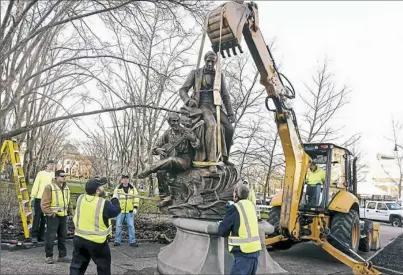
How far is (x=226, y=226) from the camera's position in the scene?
16.0 feet

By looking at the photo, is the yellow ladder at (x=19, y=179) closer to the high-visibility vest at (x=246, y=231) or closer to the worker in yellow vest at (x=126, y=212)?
the worker in yellow vest at (x=126, y=212)

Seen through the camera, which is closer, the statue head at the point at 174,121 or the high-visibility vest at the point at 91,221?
the high-visibility vest at the point at 91,221

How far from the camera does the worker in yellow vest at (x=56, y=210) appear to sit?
743cm

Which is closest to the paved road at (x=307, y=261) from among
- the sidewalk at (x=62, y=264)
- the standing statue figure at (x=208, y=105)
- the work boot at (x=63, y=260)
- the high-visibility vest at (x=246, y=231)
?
the sidewalk at (x=62, y=264)

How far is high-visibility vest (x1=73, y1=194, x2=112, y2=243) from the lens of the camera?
5.47m

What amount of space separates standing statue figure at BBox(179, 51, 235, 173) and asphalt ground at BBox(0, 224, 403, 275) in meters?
2.37

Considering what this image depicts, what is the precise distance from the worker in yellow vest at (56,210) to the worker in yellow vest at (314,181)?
18.0ft

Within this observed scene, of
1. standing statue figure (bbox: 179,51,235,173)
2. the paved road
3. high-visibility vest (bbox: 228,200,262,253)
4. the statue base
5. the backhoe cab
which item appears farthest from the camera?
the backhoe cab

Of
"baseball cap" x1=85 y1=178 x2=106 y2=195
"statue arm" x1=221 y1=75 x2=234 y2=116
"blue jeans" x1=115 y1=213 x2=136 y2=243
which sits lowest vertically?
"blue jeans" x1=115 y1=213 x2=136 y2=243

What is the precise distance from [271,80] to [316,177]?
305 cm

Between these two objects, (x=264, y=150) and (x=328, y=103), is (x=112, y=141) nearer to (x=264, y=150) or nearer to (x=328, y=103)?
(x=264, y=150)

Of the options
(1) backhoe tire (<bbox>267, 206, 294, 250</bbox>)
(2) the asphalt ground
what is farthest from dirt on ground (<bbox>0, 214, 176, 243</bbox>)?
Answer: (1) backhoe tire (<bbox>267, 206, 294, 250</bbox>)

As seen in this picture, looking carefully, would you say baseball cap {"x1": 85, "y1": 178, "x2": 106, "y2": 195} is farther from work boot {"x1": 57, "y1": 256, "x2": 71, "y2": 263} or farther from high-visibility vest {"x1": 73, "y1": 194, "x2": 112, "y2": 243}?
work boot {"x1": 57, "y1": 256, "x2": 71, "y2": 263}

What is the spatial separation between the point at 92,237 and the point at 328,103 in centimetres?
2454
